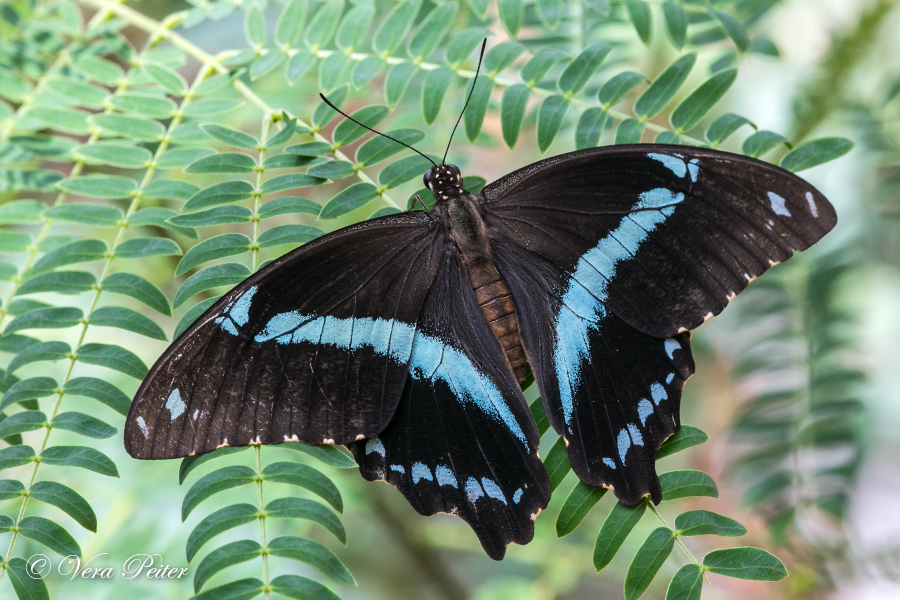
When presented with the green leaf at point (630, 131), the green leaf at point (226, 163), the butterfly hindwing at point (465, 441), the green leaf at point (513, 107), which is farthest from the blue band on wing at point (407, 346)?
the green leaf at point (630, 131)

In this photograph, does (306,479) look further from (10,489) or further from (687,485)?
(687,485)

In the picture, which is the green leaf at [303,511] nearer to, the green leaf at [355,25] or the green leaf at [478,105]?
the green leaf at [478,105]

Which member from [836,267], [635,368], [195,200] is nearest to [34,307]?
[195,200]

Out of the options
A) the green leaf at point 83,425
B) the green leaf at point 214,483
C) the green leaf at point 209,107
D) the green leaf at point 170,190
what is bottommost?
the green leaf at point 214,483

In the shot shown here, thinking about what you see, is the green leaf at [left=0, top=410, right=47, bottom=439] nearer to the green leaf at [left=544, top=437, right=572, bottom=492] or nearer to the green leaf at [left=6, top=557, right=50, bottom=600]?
the green leaf at [left=6, top=557, right=50, bottom=600]

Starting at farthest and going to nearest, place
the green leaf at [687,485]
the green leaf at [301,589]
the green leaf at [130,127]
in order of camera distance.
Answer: the green leaf at [130,127], the green leaf at [687,485], the green leaf at [301,589]
